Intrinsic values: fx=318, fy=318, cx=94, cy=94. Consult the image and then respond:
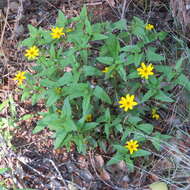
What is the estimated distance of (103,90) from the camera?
222 centimetres

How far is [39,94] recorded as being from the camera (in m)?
2.46

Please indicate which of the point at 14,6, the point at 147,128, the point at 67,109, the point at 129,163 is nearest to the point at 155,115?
the point at 147,128

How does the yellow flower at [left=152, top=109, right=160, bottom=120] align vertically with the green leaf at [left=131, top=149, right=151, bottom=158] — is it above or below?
above

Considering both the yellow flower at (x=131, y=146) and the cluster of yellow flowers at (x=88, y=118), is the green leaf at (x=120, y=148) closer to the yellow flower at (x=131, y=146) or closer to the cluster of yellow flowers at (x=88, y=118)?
the yellow flower at (x=131, y=146)

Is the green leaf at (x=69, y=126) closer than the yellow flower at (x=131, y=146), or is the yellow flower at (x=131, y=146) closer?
the green leaf at (x=69, y=126)

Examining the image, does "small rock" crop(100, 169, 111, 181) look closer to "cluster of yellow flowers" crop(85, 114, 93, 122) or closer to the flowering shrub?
the flowering shrub

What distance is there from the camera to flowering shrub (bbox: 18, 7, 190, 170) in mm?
2193

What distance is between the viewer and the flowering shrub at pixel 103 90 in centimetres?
219

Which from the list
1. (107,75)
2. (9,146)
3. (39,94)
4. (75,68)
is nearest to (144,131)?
(107,75)

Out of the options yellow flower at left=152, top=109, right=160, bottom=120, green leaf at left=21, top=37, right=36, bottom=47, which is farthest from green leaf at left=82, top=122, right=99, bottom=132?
green leaf at left=21, top=37, right=36, bottom=47

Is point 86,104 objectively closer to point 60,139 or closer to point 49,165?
point 60,139

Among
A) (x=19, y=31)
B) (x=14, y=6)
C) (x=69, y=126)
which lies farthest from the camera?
(x=14, y=6)

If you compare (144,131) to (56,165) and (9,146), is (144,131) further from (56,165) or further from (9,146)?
(9,146)

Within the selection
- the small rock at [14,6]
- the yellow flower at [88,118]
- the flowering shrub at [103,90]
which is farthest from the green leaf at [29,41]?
the small rock at [14,6]
